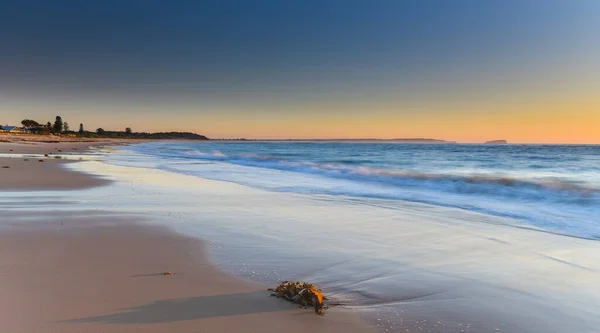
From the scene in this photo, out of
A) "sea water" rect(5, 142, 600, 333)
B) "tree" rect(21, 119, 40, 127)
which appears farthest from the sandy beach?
"tree" rect(21, 119, 40, 127)

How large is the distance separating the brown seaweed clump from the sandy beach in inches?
2.9

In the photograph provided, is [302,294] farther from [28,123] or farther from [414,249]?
[28,123]

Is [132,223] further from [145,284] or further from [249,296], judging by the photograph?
[249,296]

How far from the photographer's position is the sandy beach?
2.94 metres

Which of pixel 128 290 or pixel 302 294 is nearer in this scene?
pixel 302 294

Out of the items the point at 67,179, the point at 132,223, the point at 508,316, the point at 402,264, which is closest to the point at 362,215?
the point at 402,264

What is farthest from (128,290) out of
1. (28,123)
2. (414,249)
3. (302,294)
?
(28,123)

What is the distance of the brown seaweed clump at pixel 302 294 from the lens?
10.6 ft

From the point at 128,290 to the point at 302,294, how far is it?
1.47 meters

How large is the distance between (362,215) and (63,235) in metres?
4.85

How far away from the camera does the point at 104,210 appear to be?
24.6 ft

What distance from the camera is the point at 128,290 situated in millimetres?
3523

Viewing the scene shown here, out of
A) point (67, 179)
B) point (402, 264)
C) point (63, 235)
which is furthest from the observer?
point (67, 179)

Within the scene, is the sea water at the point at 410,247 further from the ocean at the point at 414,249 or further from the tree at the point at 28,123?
the tree at the point at 28,123
